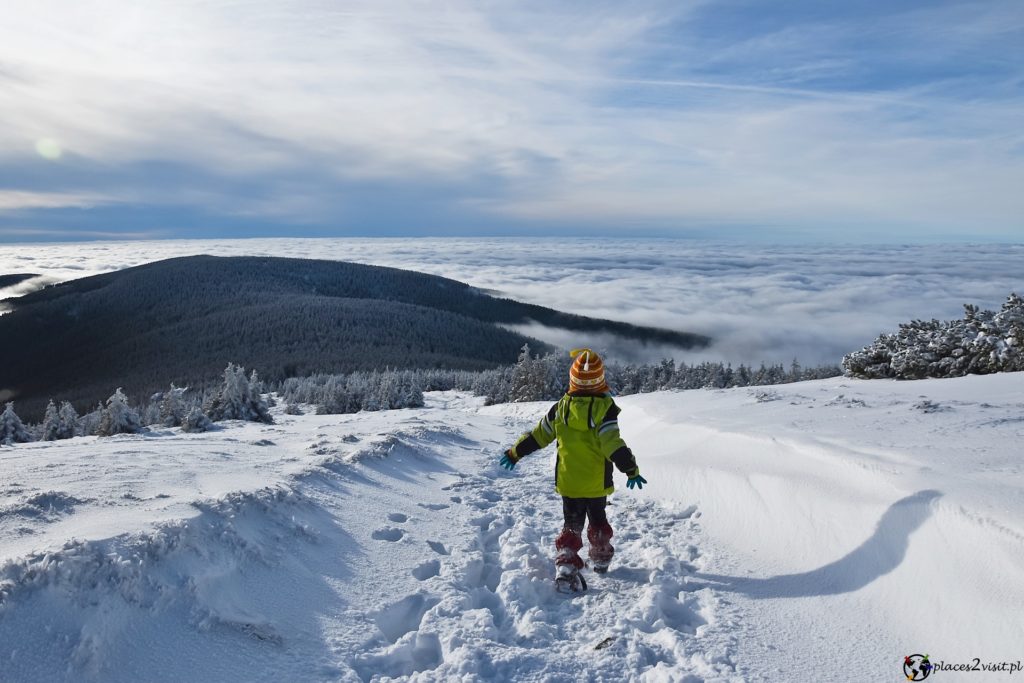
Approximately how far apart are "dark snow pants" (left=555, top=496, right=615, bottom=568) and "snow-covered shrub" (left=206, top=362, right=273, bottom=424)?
42923mm

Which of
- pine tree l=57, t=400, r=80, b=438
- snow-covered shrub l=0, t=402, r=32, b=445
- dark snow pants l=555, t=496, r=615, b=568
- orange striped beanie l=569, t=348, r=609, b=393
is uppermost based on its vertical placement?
orange striped beanie l=569, t=348, r=609, b=393

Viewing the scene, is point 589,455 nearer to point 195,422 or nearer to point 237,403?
point 195,422

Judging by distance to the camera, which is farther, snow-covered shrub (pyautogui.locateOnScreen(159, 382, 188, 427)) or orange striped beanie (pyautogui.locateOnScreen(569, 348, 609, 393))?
snow-covered shrub (pyautogui.locateOnScreen(159, 382, 188, 427))

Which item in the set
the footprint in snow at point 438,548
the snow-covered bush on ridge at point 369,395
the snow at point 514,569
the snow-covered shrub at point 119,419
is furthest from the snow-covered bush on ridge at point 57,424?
the footprint in snow at point 438,548

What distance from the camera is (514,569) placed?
512cm

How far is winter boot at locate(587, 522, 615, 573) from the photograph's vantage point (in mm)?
5102

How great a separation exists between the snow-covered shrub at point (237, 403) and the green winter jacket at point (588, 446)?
4294 cm

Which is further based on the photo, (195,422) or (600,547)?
(195,422)

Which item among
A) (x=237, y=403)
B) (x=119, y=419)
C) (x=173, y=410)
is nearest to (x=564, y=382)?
→ (x=237, y=403)

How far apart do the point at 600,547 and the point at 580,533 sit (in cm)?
22

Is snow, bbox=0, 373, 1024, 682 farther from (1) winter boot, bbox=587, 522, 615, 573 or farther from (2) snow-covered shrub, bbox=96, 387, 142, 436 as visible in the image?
(2) snow-covered shrub, bbox=96, 387, 142, 436

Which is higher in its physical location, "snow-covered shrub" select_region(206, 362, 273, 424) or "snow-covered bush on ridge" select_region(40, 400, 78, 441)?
"snow-covered shrub" select_region(206, 362, 273, 424)

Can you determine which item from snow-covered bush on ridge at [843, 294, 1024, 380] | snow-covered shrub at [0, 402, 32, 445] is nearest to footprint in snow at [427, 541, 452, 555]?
snow-covered bush on ridge at [843, 294, 1024, 380]

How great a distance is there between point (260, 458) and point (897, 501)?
7604mm
